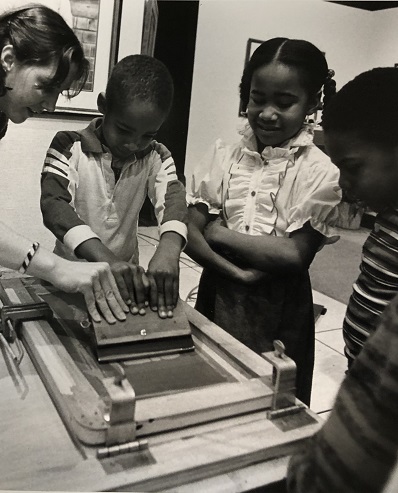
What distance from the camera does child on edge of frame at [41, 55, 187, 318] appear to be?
802 millimetres

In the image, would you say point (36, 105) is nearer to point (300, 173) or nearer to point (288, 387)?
point (300, 173)

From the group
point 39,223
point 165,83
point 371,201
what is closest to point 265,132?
point 165,83

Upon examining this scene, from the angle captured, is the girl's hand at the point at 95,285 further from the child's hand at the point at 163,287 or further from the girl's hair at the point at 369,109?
the girl's hair at the point at 369,109

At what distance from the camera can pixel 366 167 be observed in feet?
2.11

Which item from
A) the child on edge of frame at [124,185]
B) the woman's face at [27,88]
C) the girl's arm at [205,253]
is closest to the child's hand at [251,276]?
the girl's arm at [205,253]

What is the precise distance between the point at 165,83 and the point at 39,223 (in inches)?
36.8

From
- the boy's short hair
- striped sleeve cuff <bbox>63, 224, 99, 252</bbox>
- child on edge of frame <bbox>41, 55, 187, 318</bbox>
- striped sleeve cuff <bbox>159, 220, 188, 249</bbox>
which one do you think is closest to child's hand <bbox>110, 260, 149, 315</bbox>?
child on edge of frame <bbox>41, 55, 187, 318</bbox>

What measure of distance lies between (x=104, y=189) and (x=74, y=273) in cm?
31

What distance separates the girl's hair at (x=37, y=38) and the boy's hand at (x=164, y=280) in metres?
0.33

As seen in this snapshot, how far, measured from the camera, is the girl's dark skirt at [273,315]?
958mm

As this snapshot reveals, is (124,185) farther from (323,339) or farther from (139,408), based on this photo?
(323,339)

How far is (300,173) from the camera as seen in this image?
3.08ft

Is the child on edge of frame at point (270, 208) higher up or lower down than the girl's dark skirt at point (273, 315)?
higher up

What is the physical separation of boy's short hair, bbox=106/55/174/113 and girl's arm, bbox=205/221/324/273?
0.27 m
